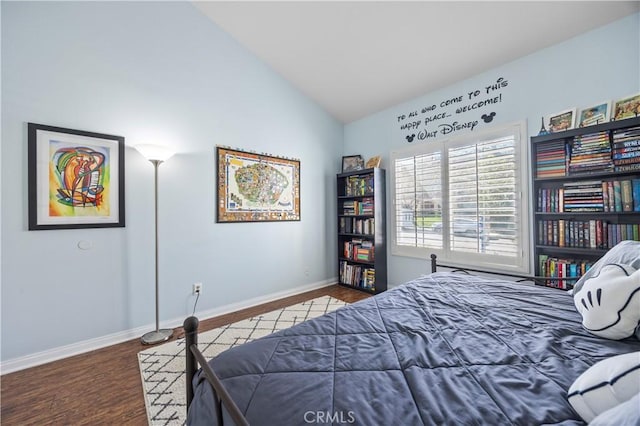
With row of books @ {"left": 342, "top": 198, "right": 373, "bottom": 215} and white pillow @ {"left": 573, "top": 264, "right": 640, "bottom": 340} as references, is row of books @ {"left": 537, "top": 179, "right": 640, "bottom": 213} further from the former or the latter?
row of books @ {"left": 342, "top": 198, "right": 373, "bottom": 215}

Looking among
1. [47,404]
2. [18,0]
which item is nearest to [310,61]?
[18,0]

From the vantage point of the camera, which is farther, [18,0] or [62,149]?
[62,149]

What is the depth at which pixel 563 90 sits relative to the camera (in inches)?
89.0

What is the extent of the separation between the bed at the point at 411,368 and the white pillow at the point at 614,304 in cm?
5

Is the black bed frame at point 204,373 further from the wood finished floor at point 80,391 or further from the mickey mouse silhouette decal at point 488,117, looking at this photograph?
the mickey mouse silhouette decal at point 488,117

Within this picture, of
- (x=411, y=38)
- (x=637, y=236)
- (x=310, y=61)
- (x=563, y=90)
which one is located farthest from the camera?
(x=310, y=61)

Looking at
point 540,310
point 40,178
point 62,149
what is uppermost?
point 62,149

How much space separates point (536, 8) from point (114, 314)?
4.51 meters

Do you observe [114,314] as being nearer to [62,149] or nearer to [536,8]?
[62,149]

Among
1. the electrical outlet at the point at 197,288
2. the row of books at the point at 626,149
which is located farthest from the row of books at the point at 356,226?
the row of books at the point at 626,149

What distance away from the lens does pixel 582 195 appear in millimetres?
1992

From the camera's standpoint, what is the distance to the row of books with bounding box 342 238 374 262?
11.8ft

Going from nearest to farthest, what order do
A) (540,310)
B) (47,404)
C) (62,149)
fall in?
(540,310) < (47,404) < (62,149)

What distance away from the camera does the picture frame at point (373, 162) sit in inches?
142
